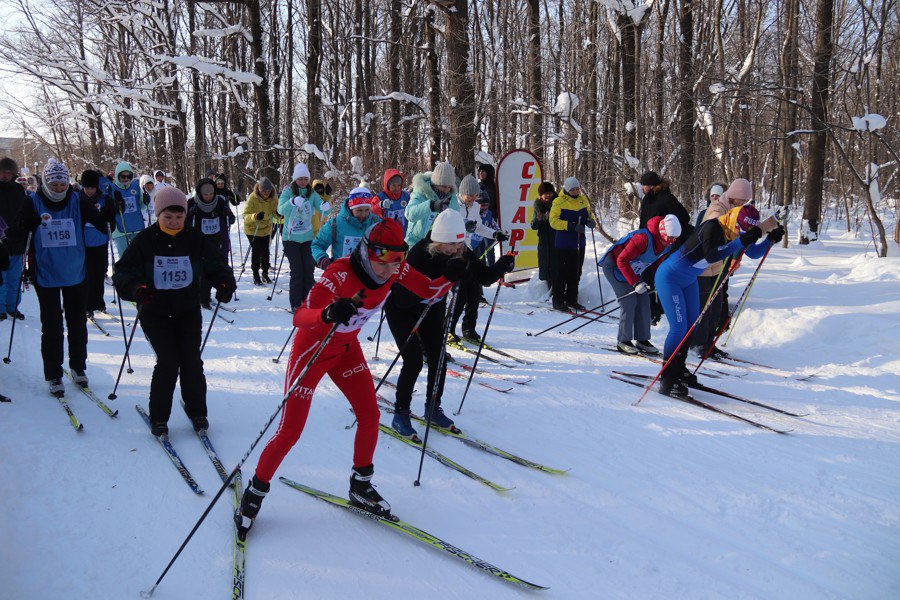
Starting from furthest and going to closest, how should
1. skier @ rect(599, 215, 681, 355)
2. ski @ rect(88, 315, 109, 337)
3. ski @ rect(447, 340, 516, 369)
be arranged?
ski @ rect(88, 315, 109, 337) < skier @ rect(599, 215, 681, 355) < ski @ rect(447, 340, 516, 369)

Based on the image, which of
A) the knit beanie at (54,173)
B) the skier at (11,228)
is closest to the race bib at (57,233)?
the skier at (11,228)

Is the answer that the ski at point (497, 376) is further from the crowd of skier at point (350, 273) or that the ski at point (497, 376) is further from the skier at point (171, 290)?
the skier at point (171, 290)

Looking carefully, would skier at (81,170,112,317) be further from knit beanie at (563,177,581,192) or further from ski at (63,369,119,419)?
knit beanie at (563,177,581,192)

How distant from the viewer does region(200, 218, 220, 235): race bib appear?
8.22m

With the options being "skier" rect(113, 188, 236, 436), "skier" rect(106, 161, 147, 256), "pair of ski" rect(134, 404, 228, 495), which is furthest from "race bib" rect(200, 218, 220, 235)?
"pair of ski" rect(134, 404, 228, 495)

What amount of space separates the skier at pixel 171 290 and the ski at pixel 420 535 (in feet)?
3.97

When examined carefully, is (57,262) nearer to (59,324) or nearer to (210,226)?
(59,324)

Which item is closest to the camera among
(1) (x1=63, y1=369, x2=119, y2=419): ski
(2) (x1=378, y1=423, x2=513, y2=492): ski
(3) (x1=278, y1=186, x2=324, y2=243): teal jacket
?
(2) (x1=378, y1=423, x2=513, y2=492): ski

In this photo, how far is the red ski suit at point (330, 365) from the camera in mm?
3154

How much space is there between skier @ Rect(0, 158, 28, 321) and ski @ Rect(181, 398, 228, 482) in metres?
1.75

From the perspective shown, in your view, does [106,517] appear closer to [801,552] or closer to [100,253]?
[801,552]

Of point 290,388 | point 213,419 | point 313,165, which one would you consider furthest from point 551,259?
point 313,165

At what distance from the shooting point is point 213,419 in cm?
472

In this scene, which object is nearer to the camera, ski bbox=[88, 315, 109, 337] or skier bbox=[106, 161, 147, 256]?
ski bbox=[88, 315, 109, 337]
